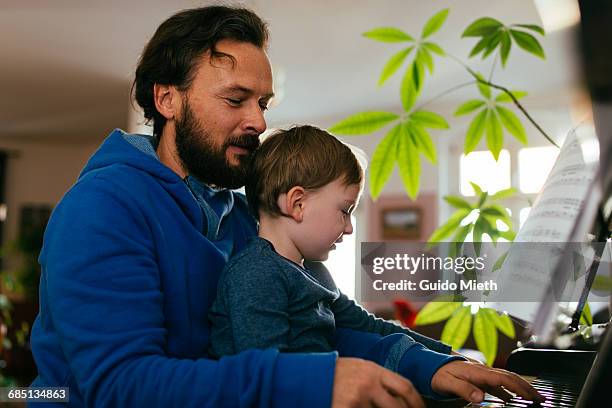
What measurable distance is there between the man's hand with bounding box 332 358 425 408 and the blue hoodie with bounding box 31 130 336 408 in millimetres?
15

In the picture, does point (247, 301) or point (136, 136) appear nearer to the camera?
point (247, 301)

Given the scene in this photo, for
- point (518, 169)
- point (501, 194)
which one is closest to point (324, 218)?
point (501, 194)

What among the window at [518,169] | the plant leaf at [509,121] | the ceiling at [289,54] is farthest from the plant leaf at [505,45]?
the window at [518,169]

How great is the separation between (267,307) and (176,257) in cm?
16

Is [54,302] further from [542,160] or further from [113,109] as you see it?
[113,109]

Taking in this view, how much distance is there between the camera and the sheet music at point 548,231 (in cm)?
97

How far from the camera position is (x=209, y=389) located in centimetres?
74

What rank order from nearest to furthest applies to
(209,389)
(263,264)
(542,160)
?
(209,389), (263,264), (542,160)

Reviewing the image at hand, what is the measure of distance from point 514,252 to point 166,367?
60 cm

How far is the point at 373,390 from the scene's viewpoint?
0.70 meters

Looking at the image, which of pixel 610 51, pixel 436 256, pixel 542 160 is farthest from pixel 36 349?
pixel 542 160

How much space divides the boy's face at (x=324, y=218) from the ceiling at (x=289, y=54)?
9.37 feet

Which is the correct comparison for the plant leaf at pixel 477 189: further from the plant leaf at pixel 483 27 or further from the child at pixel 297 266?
the child at pixel 297 266

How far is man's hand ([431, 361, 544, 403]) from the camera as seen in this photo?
0.86 metres
